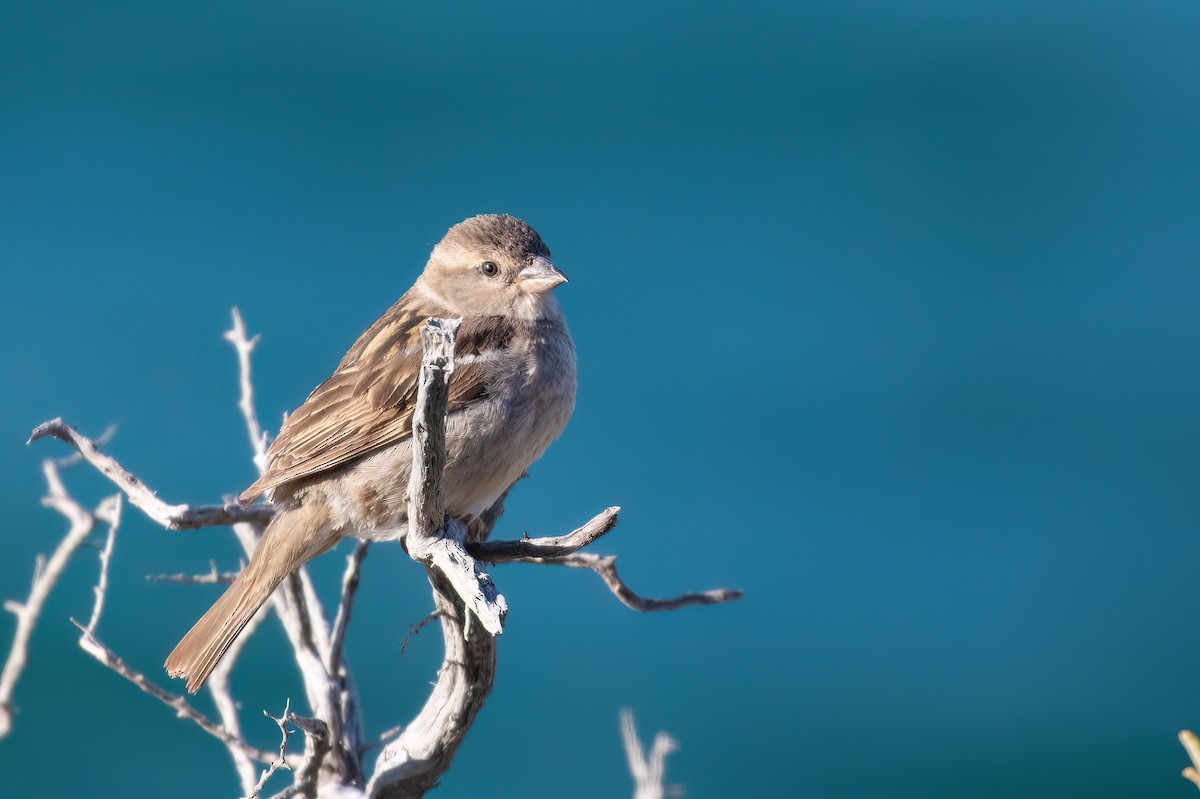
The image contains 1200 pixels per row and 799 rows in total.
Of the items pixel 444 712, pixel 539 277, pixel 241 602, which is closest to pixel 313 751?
pixel 444 712

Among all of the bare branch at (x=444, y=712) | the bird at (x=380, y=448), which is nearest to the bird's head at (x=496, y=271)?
the bird at (x=380, y=448)

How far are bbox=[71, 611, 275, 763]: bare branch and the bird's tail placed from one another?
59 millimetres

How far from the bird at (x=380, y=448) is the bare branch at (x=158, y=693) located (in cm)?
5

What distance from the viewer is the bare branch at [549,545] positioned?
232cm

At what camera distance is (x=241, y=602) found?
2.89m

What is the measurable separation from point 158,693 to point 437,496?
0.91 metres

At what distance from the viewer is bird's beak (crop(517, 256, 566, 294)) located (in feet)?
11.0

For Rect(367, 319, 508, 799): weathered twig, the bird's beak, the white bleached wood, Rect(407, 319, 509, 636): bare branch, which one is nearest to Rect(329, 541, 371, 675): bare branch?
the white bleached wood

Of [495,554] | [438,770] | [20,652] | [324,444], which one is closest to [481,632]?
[495,554]

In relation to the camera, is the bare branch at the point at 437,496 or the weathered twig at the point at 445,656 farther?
the weathered twig at the point at 445,656

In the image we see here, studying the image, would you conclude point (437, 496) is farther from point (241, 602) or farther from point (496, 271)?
point (496, 271)

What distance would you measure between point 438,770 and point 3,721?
1120 mm

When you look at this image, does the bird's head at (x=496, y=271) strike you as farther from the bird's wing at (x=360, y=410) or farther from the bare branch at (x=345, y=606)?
the bare branch at (x=345, y=606)

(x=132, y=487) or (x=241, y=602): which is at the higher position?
(x=132, y=487)
